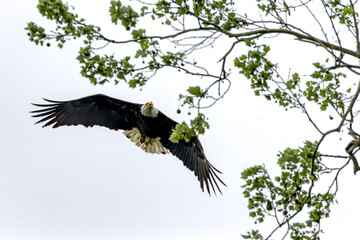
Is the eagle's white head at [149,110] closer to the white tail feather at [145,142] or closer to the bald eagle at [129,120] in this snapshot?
the bald eagle at [129,120]

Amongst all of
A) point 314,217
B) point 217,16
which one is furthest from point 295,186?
point 217,16

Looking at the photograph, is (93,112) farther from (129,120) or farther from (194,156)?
(194,156)

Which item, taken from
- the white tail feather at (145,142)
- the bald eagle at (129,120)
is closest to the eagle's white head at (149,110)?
the bald eagle at (129,120)

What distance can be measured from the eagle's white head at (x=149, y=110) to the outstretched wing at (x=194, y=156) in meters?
0.11

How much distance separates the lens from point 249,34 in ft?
20.3

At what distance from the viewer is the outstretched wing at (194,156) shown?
10.2 m

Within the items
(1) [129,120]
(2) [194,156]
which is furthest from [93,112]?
(2) [194,156]

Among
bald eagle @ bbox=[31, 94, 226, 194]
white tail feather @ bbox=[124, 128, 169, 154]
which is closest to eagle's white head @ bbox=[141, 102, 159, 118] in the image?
bald eagle @ bbox=[31, 94, 226, 194]

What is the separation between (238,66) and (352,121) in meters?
1.22

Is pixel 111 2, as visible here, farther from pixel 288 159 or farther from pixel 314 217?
pixel 314 217

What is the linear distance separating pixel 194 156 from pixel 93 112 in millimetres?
1900

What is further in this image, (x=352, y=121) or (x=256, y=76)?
(x=256, y=76)

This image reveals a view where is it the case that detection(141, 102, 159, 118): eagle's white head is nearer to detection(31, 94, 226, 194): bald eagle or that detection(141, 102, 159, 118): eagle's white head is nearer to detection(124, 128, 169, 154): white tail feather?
detection(31, 94, 226, 194): bald eagle

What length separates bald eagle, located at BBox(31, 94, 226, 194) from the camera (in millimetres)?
10336
